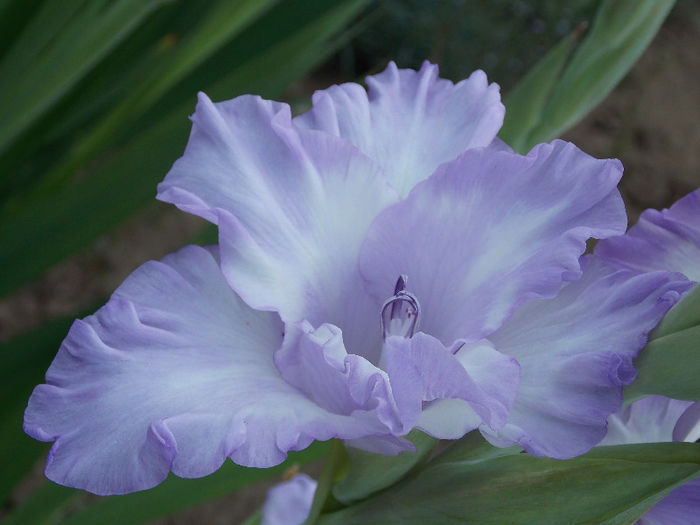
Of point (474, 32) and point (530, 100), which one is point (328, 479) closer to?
point (530, 100)

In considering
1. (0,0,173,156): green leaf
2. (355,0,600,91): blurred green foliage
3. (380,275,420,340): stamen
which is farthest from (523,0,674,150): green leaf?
(355,0,600,91): blurred green foliage

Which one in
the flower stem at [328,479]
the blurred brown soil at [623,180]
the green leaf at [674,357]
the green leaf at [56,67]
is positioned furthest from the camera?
the blurred brown soil at [623,180]

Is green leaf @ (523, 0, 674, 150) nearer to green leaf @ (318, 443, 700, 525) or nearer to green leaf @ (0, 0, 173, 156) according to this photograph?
green leaf @ (318, 443, 700, 525)

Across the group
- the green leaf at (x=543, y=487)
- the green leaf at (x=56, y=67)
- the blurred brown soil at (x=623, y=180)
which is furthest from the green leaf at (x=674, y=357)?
the blurred brown soil at (x=623, y=180)

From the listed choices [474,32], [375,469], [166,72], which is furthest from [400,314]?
[474,32]

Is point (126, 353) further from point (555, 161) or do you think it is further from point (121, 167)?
point (121, 167)

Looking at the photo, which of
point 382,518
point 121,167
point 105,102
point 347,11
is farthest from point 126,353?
point 105,102

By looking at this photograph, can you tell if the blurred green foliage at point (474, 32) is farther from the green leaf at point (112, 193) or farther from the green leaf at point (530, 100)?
the green leaf at point (530, 100)
